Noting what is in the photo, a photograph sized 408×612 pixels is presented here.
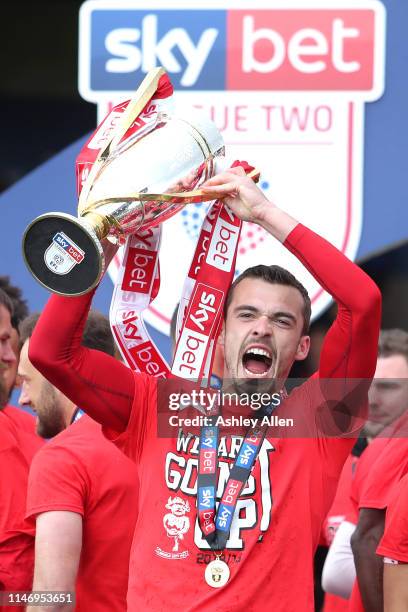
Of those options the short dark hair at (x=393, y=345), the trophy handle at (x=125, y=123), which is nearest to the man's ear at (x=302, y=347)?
the trophy handle at (x=125, y=123)

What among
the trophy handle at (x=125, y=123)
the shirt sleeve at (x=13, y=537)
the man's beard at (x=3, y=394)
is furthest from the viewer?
the man's beard at (x=3, y=394)

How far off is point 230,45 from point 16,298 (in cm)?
119

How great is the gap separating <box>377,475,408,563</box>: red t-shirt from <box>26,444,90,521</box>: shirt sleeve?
731 mm

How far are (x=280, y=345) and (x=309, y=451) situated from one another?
0.77 feet

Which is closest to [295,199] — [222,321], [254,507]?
[222,321]

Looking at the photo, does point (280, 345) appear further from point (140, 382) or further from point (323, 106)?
point (323, 106)

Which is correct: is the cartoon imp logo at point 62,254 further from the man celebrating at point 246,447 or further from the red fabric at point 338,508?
the red fabric at point 338,508

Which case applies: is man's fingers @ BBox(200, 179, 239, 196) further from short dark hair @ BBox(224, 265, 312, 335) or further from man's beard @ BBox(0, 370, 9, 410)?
man's beard @ BBox(0, 370, 9, 410)

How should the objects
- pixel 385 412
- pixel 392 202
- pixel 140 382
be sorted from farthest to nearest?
pixel 392 202, pixel 385 412, pixel 140 382

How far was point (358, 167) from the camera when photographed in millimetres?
4258

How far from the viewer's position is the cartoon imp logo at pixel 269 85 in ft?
14.0

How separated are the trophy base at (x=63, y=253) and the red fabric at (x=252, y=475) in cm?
21

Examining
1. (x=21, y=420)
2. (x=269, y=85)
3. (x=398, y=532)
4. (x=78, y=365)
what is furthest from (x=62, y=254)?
(x=269, y=85)

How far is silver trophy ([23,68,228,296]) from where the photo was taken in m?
2.25
